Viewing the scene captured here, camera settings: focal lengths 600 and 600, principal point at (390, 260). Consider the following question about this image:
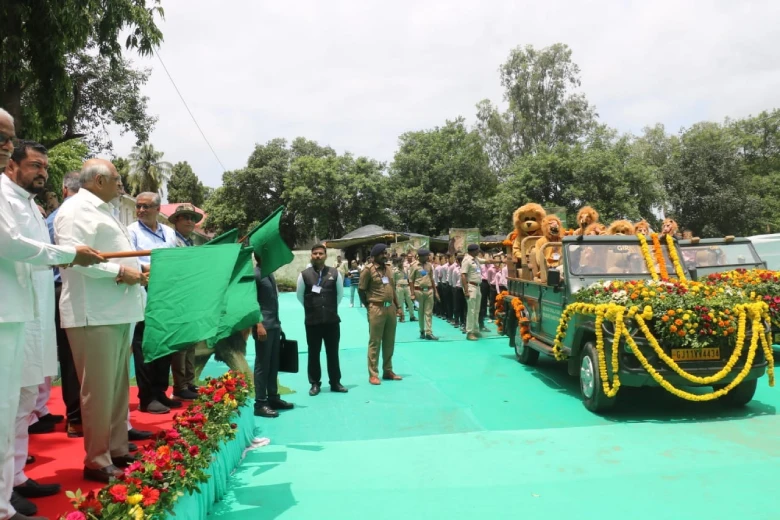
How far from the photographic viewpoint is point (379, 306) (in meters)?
8.82

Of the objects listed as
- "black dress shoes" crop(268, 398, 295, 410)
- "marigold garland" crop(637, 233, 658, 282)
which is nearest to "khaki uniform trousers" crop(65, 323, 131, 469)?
"black dress shoes" crop(268, 398, 295, 410)

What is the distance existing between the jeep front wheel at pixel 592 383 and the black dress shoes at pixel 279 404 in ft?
11.5

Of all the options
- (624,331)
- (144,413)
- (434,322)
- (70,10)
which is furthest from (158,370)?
(434,322)

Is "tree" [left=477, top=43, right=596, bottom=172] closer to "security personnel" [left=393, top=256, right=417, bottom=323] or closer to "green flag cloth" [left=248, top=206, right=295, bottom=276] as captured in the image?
"security personnel" [left=393, top=256, right=417, bottom=323]

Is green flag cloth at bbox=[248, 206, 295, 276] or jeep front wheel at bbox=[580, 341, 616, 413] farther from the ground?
green flag cloth at bbox=[248, 206, 295, 276]

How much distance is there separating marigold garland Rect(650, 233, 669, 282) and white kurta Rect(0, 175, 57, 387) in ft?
22.0

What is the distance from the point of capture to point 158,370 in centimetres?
563

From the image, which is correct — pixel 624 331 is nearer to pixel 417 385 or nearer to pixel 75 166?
pixel 417 385

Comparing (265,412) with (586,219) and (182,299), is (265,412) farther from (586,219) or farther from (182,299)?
(586,219)

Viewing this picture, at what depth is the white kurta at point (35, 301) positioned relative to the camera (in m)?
3.18

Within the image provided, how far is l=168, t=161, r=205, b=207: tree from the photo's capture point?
62.4 meters

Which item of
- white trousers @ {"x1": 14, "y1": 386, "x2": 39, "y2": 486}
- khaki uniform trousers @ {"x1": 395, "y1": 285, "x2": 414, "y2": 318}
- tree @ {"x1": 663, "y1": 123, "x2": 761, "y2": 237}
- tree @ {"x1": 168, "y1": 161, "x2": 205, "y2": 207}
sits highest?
tree @ {"x1": 168, "y1": 161, "x2": 205, "y2": 207}

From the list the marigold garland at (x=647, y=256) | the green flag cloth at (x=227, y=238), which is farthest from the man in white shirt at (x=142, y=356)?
the marigold garland at (x=647, y=256)

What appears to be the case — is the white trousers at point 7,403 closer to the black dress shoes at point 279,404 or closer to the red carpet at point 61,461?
the red carpet at point 61,461
